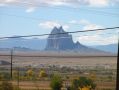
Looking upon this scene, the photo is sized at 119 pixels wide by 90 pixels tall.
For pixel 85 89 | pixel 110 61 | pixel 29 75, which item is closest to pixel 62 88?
pixel 85 89

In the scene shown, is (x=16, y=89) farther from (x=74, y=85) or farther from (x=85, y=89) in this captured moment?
(x=85, y=89)

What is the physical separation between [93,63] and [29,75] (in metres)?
106

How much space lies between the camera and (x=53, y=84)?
45438 mm

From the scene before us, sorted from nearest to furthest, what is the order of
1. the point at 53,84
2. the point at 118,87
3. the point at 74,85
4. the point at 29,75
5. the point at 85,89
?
the point at 118,87, the point at 85,89, the point at 74,85, the point at 53,84, the point at 29,75

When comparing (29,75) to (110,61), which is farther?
(110,61)

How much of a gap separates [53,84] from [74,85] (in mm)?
4634

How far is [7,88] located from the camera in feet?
137

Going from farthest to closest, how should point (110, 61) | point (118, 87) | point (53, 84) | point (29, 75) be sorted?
point (110, 61) → point (29, 75) → point (53, 84) → point (118, 87)

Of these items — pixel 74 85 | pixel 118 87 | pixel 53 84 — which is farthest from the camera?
pixel 53 84

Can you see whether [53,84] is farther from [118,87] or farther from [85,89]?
[118,87]

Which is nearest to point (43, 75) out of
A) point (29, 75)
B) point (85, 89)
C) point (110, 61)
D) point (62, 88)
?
point (29, 75)

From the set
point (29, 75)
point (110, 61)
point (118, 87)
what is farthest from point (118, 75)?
point (110, 61)

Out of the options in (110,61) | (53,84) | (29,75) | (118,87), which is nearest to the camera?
(118,87)

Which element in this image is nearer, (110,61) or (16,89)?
(16,89)
